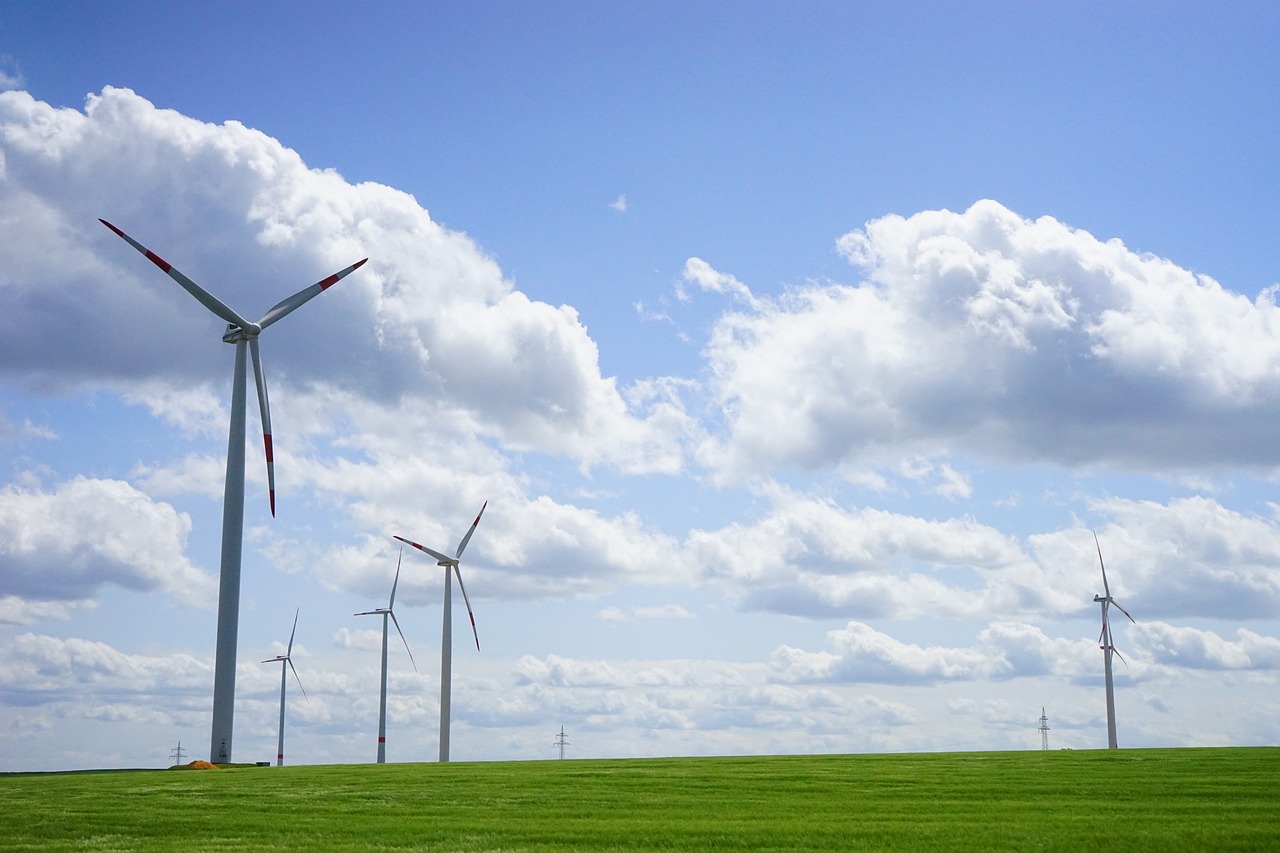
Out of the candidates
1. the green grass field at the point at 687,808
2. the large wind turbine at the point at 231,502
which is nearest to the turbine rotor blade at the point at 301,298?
the large wind turbine at the point at 231,502

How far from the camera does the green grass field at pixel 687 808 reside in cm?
2691

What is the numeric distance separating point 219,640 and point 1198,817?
158 ft

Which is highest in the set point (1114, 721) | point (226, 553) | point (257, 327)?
point (257, 327)

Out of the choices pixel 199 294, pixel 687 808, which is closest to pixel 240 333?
pixel 199 294

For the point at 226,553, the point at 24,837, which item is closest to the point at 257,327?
the point at 226,553

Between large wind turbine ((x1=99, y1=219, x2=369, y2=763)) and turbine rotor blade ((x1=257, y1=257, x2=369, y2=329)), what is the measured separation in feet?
4.36

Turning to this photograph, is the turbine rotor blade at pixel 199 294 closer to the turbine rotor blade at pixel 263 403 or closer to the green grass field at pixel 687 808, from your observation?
the turbine rotor blade at pixel 263 403

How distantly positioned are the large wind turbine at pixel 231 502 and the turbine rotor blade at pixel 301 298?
52.3 inches

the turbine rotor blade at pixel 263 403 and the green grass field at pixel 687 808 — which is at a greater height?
the turbine rotor blade at pixel 263 403

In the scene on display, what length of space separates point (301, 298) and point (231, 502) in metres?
19.1

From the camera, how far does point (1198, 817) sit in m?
30.1

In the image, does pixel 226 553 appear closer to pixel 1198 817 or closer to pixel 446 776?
pixel 446 776

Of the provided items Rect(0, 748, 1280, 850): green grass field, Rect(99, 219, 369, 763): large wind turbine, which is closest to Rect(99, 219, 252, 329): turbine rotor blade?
Rect(99, 219, 369, 763): large wind turbine

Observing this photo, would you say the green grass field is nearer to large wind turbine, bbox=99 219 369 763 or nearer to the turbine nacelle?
large wind turbine, bbox=99 219 369 763
